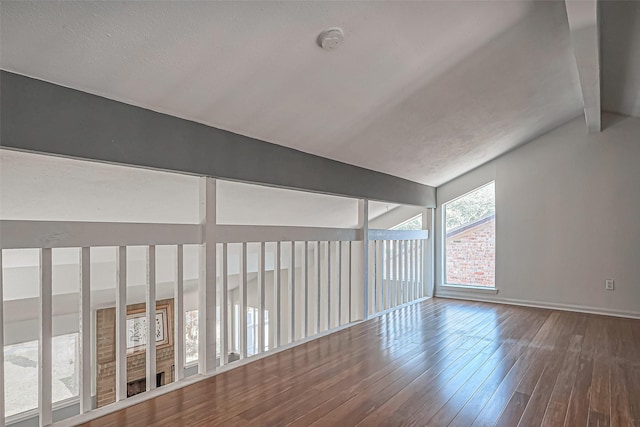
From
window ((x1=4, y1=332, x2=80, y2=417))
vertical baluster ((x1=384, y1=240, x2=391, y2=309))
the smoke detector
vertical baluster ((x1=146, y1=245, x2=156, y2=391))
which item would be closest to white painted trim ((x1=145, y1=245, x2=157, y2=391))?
vertical baluster ((x1=146, y1=245, x2=156, y2=391))

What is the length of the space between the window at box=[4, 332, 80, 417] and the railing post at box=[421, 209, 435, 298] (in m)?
4.63

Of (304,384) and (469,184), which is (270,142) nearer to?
(304,384)

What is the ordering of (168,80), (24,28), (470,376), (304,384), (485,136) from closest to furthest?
(24,28)
(168,80)
(304,384)
(470,376)
(485,136)

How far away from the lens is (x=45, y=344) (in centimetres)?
196

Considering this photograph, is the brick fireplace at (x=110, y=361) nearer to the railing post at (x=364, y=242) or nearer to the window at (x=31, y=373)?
the window at (x=31, y=373)

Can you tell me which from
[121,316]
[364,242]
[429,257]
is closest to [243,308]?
[121,316]

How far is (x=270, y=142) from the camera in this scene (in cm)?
308

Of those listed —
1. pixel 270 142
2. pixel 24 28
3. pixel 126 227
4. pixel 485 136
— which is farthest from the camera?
pixel 485 136

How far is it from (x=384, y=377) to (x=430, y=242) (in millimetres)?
3468

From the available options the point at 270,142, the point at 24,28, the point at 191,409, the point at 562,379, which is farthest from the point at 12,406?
the point at 562,379

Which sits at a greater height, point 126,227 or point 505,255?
point 126,227

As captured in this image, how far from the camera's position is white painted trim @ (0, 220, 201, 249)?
185 centimetres

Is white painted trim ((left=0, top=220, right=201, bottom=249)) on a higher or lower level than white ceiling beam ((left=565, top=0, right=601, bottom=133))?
lower

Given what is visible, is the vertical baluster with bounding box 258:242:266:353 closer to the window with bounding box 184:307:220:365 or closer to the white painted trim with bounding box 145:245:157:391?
the white painted trim with bounding box 145:245:157:391
